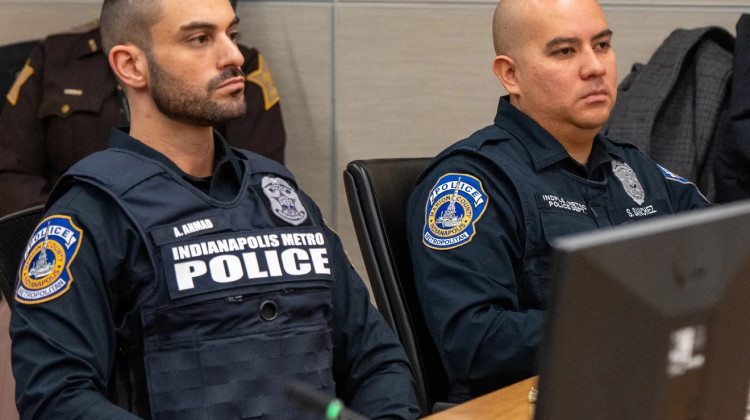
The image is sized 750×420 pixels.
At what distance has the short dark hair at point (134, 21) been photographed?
5.34 ft

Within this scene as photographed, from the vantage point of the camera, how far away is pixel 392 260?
65.0 inches

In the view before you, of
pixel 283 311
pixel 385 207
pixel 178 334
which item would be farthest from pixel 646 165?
pixel 178 334

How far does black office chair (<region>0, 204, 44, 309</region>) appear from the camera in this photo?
1494 mm

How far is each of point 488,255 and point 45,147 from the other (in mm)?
1671

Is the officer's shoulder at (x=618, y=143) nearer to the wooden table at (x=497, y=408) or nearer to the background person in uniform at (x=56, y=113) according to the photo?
the wooden table at (x=497, y=408)

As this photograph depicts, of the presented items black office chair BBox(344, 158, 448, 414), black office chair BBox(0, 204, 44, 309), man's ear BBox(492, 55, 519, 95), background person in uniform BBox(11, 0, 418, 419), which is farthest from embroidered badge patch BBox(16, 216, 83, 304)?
man's ear BBox(492, 55, 519, 95)

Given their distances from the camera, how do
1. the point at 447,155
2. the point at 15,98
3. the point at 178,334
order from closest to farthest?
the point at 178,334 → the point at 447,155 → the point at 15,98

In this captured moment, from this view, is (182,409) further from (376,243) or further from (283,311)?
(376,243)

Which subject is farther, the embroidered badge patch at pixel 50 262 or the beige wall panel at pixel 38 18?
the beige wall panel at pixel 38 18

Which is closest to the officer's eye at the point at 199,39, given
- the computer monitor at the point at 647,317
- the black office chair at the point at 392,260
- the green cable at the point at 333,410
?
the black office chair at the point at 392,260

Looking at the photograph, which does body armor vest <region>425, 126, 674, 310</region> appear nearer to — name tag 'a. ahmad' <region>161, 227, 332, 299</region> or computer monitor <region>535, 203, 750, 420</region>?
name tag 'a. ahmad' <region>161, 227, 332, 299</region>

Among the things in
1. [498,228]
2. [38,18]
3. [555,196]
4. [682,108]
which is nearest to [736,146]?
[682,108]

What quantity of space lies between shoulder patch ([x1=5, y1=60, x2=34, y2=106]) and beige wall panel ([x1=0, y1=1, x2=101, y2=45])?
14.1 inches

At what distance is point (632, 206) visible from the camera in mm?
1911
